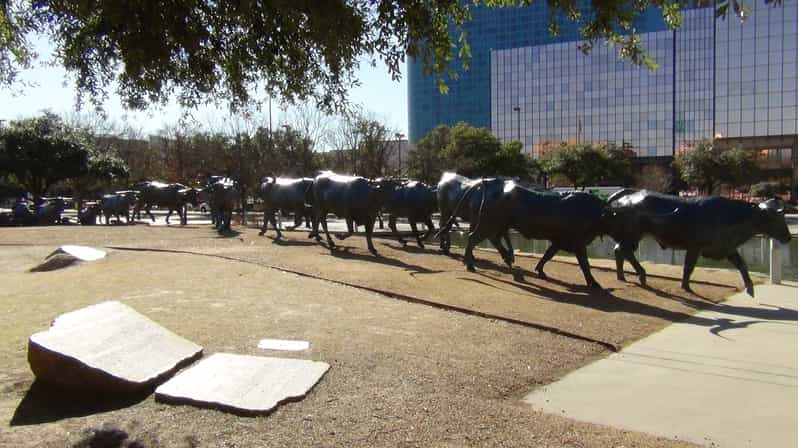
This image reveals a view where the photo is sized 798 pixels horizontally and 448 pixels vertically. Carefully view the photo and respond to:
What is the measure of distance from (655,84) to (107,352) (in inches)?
3785

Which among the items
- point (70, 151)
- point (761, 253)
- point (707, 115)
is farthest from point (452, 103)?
point (761, 253)

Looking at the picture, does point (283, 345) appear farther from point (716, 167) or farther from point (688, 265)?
point (716, 167)

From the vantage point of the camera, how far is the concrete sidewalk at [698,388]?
4855 mm

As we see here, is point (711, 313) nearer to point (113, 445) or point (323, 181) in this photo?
point (113, 445)

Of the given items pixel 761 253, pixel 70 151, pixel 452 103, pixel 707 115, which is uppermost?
pixel 452 103

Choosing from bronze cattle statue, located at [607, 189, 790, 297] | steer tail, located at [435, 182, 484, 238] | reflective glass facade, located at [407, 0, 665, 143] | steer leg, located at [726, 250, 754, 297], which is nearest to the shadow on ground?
bronze cattle statue, located at [607, 189, 790, 297]

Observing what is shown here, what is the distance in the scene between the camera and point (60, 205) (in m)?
29.3

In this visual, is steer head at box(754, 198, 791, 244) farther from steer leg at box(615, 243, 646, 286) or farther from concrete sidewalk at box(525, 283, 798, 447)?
concrete sidewalk at box(525, 283, 798, 447)

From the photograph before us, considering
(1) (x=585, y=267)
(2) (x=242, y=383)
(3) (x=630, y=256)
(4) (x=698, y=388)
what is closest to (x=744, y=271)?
(3) (x=630, y=256)

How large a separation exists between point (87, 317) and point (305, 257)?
7.95 meters

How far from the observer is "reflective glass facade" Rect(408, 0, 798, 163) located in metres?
73.4

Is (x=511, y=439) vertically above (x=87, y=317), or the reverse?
(x=87, y=317)

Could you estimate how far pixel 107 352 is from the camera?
17.5 feet

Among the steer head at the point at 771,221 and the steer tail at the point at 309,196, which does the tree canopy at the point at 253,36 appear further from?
the steer tail at the point at 309,196
